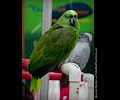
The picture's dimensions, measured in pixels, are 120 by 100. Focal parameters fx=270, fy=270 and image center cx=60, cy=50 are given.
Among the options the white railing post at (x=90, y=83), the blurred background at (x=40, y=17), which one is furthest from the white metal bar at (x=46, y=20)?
the white railing post at (x=90, y=83)

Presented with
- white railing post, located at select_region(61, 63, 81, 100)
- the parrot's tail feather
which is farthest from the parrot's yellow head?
the parrot's tail feather

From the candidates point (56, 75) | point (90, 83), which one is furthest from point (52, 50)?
point (90, 83)

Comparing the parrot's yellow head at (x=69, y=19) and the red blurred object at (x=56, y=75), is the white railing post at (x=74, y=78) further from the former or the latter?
the parrot's yellow head at (x=69, y=19)

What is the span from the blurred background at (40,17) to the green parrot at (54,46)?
0.14 ft

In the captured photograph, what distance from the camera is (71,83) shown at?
6.03 feet

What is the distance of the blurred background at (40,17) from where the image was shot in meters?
1.88

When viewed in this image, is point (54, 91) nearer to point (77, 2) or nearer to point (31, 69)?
point (31, 69)

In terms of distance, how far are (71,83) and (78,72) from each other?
9cm

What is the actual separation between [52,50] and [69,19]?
24 cm

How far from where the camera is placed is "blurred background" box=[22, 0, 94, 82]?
1876 mm

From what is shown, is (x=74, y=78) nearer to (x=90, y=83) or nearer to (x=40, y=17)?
(x=90, y=83)

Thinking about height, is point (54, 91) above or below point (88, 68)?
below

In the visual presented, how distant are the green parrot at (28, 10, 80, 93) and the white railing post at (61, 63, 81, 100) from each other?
8 cm

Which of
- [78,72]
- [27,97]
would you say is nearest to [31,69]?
[27,97]
